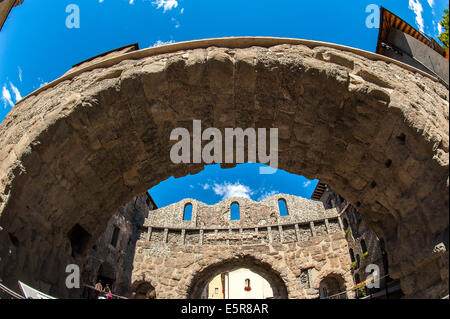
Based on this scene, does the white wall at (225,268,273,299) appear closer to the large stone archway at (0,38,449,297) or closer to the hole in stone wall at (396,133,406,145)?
the large stone archway at (0,38,449,297)

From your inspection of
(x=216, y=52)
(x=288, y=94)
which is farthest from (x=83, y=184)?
(x=288, y=94)

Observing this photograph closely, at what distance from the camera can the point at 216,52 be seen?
146 inches

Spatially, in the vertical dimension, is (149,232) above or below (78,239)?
above

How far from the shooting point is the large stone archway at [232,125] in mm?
3201

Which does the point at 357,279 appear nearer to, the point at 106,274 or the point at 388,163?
the point at 388,163

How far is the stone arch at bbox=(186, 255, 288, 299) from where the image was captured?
12.9 meters

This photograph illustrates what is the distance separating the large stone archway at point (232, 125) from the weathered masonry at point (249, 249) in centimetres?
917

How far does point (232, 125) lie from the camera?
14.4 feet

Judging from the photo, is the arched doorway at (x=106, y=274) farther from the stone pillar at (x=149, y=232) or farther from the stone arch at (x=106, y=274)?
the stone pillar at (x=149, y=232)

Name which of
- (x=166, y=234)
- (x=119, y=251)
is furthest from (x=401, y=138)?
(x=166, y=234)

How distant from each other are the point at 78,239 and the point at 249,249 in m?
10.3

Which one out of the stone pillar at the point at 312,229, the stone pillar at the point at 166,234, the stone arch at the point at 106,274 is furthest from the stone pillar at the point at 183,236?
the stone pillar at the point at 312,229

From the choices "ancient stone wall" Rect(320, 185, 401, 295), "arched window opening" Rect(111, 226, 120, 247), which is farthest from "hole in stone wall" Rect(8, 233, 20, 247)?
"ancient stone wall" Rect(320, 185, 401, 295)
